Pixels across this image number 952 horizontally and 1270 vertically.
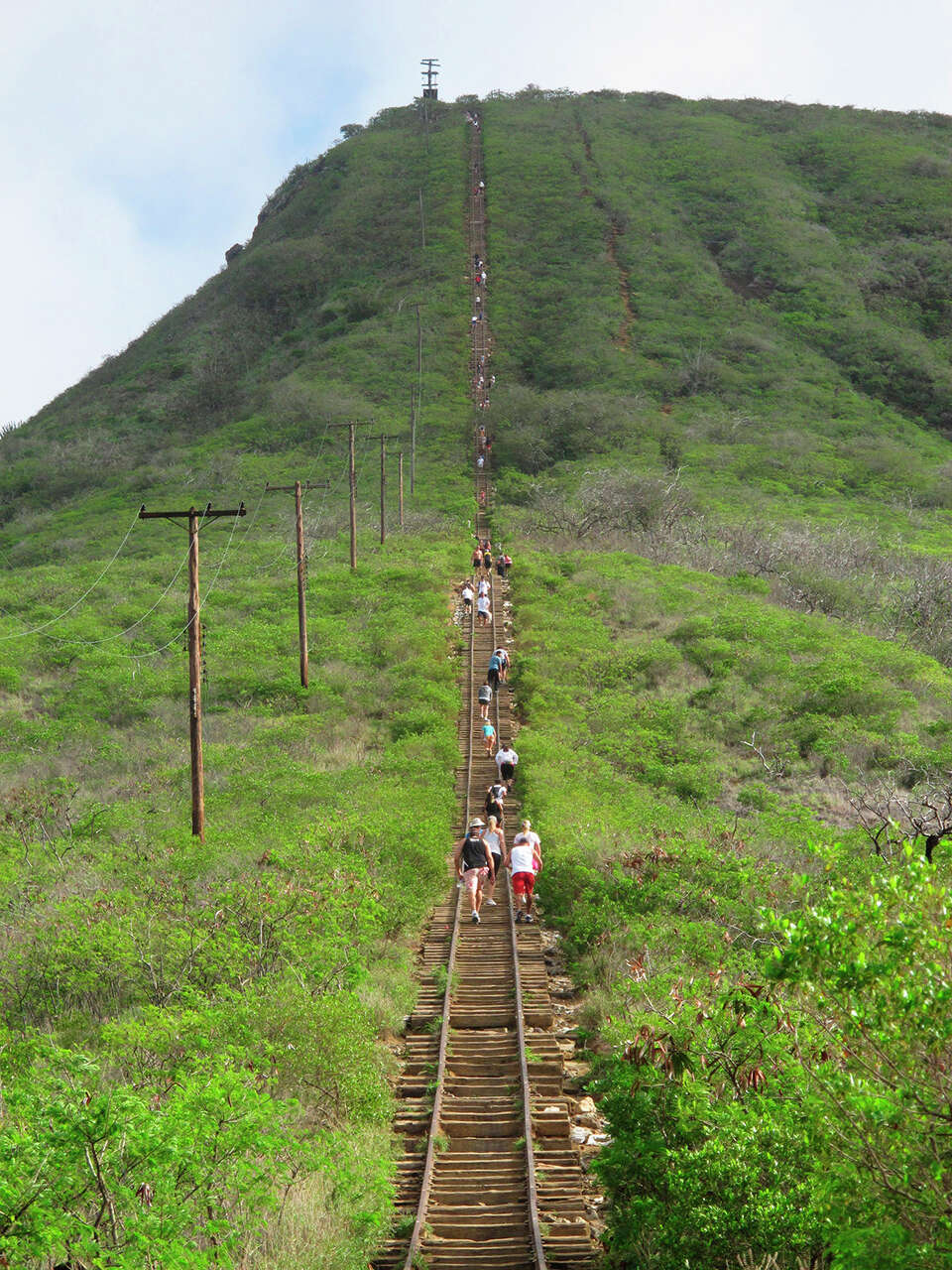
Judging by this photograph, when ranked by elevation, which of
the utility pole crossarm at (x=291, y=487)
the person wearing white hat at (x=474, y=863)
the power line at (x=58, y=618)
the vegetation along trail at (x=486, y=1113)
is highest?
the utility pole crossarm at (x=291, y=487)

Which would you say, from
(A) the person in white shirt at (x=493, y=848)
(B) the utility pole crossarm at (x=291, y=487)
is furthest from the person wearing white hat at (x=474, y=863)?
(B) the utility pole crossarm at (x=291, y=487)

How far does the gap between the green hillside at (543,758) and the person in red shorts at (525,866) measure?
0.54m

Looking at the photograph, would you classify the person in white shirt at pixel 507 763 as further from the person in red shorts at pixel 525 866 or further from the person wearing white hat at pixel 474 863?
the person wearing white hat at pixel 474 863

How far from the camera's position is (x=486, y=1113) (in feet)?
35.2

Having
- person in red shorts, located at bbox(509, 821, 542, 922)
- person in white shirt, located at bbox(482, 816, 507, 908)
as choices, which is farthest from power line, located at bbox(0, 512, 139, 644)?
person in red shorts, located at bbox(509, 821, 542, 922)

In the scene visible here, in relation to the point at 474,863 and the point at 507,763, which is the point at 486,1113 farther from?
the point at 507,763

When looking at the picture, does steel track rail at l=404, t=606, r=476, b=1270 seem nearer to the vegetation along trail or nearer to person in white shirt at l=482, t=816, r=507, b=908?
the vegetation along trail

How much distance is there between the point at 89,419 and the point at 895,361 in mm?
65676

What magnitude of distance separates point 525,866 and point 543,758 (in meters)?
7.66

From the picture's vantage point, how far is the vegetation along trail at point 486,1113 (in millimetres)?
8352

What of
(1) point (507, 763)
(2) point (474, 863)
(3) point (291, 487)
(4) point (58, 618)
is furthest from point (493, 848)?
(4) point (58, 618)

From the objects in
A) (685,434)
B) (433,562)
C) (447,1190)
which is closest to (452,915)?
(447,1190)

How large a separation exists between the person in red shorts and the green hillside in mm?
536

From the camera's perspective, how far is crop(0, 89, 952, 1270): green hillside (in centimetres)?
655
